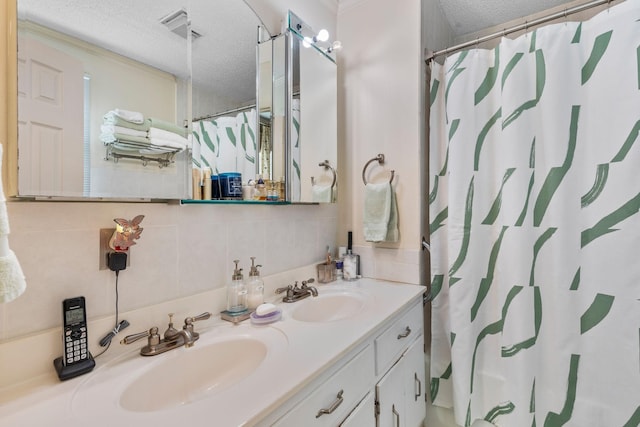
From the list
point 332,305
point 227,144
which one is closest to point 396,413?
point 332,305

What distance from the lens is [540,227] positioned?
50.8 inches

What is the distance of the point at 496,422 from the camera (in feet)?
4.56

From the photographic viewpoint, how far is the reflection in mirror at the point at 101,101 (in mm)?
703

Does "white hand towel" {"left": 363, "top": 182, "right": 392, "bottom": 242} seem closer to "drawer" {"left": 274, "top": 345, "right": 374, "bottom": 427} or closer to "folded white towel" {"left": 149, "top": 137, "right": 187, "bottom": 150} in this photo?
"drawer" {"left": 274, "top": 345, "right": 374, "bottom": 427}

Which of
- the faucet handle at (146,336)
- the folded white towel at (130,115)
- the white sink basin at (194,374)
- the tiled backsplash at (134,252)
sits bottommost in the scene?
the white sink basin at (194,374)

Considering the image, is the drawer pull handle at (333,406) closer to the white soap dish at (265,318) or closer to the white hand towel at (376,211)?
the white soap dish at (265,318)

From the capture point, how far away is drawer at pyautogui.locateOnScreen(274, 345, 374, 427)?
73 cm

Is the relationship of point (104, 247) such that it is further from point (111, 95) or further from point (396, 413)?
point (396, 413)

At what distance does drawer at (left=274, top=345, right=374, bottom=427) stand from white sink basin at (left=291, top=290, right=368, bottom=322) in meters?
0.32

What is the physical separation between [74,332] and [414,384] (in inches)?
51.2

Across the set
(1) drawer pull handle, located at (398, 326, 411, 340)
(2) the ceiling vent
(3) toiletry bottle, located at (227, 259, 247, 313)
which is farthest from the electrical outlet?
(1) drawer pull handle, located at (398, 326, 411, 340)

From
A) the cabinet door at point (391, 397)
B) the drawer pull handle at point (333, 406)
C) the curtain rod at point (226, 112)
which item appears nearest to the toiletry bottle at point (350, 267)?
the cabinet door at point (391, 397)

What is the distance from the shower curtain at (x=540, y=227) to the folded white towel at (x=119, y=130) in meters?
1.31

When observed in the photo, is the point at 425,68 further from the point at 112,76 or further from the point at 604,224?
the point at 112,76
